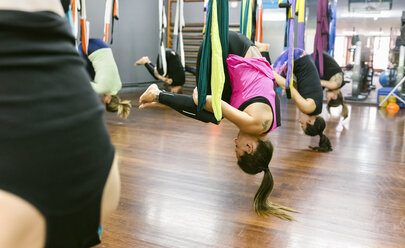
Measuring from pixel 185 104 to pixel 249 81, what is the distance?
48 cm

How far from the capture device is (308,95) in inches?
156

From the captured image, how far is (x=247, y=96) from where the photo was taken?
2.44 metres

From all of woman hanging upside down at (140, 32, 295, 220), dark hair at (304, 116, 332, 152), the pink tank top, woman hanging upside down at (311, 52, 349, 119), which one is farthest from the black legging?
woman hanging upside down at (311, 52, 349, 119)

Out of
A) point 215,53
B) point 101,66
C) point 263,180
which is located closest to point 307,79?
point 263,180

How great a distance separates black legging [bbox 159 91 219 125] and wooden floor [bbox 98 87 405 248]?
60 centimetres

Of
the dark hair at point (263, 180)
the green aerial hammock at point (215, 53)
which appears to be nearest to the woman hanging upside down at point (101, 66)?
the dark hair at point (263, 180)

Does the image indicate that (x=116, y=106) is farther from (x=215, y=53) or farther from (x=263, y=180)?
(x=215, y=53)

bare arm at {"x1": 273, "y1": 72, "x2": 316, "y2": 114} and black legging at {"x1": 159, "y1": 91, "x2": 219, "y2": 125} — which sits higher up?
black legging at {"x1": 159, "y1": 91, "x2": 219, "y2": 125}

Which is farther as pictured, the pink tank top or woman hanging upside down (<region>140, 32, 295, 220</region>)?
the pink tank top

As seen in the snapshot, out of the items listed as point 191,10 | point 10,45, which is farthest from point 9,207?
point 191,10

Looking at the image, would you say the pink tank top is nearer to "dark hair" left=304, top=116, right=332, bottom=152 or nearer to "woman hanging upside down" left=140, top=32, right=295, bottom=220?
"woman hanging upside down" left=140, top=32, right=295, bottom=220

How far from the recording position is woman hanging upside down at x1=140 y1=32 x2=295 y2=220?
7.54ft

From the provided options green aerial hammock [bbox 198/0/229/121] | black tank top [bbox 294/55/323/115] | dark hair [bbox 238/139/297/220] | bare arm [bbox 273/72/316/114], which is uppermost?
green aerial hammock [bbox 198/0/229/121]

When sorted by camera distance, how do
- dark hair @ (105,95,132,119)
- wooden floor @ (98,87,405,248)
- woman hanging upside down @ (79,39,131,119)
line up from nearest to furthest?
wooden floor @ (98,87,405,248), woman hanging upside down @ (79,39,131,119), dark hair @ (105,95,132,119)
